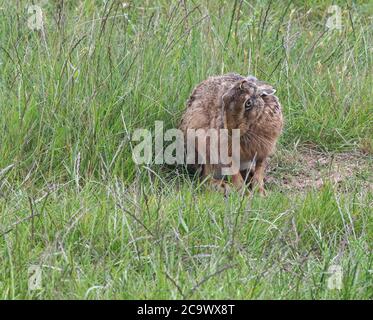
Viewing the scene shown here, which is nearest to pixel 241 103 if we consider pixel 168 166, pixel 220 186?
pixel 220 186

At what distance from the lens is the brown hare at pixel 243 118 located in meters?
6.01

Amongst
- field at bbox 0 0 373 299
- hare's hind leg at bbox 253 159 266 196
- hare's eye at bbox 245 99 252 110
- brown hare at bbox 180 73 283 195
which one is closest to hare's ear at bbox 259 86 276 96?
brown hare at bbox 180 73 283 195

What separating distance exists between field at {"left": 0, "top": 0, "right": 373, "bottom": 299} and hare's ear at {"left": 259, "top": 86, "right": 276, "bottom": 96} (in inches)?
21.5

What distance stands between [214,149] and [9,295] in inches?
82.8

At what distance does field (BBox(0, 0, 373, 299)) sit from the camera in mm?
4661

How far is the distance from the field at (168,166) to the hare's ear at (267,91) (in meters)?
0.55

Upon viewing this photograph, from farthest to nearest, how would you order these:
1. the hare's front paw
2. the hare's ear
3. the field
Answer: the hare's ear < the hare's front paw < the field

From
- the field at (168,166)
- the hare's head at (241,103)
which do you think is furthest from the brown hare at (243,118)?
the field at (168,166)

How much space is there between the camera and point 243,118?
6.02 meters

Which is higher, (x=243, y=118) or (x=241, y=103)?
(x=241, y=103)

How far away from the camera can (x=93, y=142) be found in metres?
6.00

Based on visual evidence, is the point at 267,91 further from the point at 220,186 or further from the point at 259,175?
the point at 220,186

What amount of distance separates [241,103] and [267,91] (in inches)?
14.6

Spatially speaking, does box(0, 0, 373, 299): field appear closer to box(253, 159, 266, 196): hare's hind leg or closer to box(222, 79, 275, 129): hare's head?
box(253, 159, 266, 196): hare's hind leg
